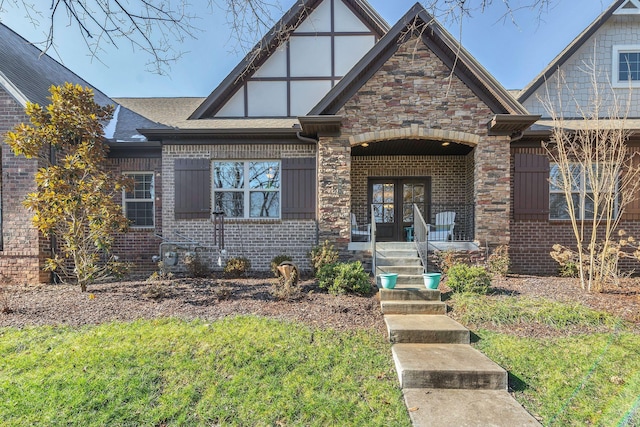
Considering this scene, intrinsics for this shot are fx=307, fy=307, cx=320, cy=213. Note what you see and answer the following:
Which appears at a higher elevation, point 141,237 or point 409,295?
point 141,237

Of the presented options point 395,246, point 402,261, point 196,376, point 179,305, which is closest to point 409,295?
point 402,261

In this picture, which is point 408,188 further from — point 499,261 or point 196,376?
point 196,376

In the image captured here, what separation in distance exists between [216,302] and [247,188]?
12.0 ft

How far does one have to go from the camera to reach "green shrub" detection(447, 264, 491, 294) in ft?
18.8

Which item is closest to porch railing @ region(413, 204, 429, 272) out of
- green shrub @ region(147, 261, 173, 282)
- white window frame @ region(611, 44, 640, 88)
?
green shrub @ region(147, 261, 173, 282)

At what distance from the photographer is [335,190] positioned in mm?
7520

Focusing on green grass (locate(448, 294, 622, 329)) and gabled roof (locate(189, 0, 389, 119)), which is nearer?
green grass (locate(448, 294, 622, 329))

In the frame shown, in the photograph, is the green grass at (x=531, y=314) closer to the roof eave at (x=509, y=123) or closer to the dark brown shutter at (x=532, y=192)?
the dark brown shutter at (x=532, y=192)

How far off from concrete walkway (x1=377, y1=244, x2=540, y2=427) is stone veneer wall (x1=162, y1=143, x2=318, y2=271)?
365 cm

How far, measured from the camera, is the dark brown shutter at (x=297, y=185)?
821 centimetres

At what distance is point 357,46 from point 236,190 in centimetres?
542

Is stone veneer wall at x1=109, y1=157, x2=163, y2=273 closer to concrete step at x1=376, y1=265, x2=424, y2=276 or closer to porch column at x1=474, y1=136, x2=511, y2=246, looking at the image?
concrete step at x1=376, y1=265, x2=424, y2=276

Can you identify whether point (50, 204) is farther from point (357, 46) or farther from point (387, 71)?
point (357, 46)

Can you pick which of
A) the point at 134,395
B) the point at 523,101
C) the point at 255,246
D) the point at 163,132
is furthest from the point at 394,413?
the point at 523,101
